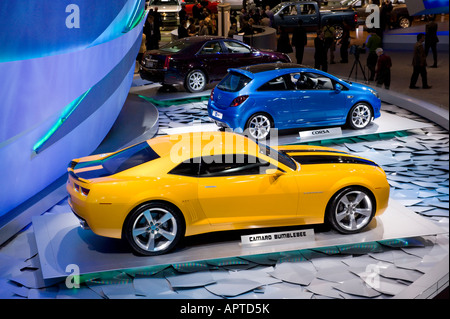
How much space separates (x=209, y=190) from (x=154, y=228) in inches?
30.0

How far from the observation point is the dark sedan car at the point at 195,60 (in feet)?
48.8

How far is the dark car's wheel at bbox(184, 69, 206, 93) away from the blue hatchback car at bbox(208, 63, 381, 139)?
3.94m

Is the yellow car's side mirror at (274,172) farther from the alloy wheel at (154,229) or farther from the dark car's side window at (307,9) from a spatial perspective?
the dark car's side window at (307,9)

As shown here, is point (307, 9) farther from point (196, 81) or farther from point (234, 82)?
point (234, 82)

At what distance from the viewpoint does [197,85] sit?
15.3m

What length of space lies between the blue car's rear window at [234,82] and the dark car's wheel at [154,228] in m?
4.78

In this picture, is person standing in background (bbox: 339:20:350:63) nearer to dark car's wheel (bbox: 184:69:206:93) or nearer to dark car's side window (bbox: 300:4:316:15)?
dark car's side window (bbox: 300:4:316:15)

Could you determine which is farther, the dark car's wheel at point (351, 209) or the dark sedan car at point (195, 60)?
the dark sedan car at point (195, 60)

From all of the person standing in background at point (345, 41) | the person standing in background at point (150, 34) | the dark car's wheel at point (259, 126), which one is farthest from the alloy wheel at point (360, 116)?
the person standing in background at point (150, 34)

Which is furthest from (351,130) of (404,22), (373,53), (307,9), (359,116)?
(404,22)

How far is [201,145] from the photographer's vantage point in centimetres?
684

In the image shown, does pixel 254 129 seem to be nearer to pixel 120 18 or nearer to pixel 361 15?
pixel 120 18

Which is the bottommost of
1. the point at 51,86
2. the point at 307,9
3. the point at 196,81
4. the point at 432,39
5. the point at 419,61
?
the point at 196,81

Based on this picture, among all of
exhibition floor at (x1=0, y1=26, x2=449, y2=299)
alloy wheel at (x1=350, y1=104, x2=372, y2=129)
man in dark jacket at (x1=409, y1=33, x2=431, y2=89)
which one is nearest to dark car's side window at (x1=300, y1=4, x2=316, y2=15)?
man in dark jacket at (x1=409, y1=33, x2=431, y2=89)
